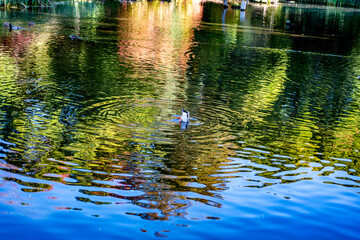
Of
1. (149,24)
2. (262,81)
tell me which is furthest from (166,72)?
(149,24)

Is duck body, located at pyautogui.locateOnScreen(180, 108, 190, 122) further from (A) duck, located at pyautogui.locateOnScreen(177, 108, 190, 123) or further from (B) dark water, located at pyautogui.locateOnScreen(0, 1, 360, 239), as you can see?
(B) dark water, located at pyautogui.locateOnScreen(0, 1, 360, 239)

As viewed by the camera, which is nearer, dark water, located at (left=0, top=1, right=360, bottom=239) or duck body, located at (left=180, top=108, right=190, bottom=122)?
dark water, located at (left=0, top=1, right=360, bottom=239)

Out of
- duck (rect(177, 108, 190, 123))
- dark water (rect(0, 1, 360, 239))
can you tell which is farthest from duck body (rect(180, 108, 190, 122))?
A: dark water (rect(0, 1, 360, 239))

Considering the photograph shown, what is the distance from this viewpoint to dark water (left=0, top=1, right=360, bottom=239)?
9609 mm

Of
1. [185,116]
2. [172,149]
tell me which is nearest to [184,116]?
[185,116]

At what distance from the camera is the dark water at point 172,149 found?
31.5 ft

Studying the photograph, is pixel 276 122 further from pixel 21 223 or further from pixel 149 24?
pixel 149 24

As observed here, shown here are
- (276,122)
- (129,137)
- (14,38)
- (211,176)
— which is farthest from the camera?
(14,38)

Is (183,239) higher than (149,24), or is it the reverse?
(149,24)

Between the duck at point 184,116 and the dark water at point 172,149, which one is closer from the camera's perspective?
the dark water at point 172,149

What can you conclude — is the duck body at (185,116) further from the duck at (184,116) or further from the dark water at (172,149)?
the dark water at (172,149)

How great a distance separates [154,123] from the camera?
635 inches

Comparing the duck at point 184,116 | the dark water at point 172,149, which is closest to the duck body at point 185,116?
the duck at point 184,116

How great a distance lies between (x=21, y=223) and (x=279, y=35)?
49283 millimetres
